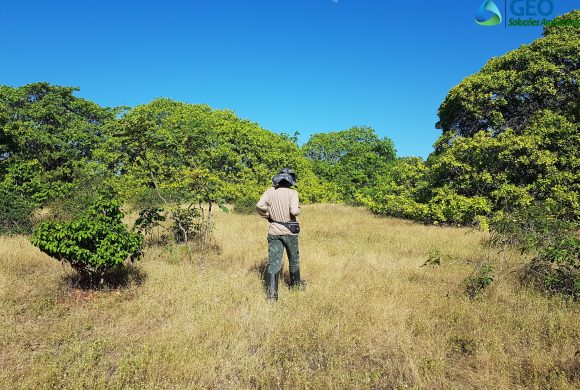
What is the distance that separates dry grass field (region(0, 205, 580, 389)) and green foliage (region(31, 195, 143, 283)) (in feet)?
1.81

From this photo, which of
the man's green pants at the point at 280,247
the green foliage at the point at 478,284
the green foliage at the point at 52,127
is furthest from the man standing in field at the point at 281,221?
the green foliage at the point at 52,127

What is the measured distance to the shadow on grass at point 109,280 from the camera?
5871 mm

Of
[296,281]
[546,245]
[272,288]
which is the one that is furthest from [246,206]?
[546,245]

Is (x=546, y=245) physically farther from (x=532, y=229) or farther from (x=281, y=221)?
(x=281, y=221)

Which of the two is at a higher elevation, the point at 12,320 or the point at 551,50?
the point at 551,50

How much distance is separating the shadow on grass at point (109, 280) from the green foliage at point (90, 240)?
16cm

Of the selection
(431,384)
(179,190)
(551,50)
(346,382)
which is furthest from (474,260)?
(551,50)

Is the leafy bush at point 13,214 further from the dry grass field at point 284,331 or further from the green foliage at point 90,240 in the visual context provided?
the green foliage at point 90,240

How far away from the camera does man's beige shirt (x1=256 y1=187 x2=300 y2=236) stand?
567 cm

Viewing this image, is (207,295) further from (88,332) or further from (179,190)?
(179,190)

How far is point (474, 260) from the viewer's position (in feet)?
25.7

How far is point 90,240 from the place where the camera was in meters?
5.52

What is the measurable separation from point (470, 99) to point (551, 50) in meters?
3.25

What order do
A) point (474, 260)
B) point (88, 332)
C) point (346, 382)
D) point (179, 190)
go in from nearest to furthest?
1. point (346, 382)
2. point (88, 332)
3. point (474, 260)
4. point (179, 190)
